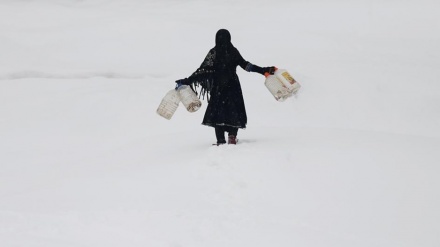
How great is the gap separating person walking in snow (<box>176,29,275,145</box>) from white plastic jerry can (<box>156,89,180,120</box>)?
0.39ft

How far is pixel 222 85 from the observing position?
6680 mm

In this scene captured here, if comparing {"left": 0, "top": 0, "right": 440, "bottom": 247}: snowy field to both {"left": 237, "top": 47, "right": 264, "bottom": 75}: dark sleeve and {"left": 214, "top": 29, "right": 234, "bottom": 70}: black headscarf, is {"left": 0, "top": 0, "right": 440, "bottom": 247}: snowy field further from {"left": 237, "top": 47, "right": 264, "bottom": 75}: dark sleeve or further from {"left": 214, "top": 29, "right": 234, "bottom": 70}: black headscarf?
{"left": 214, "top": 29, "right": 234, "bottom": 70}: black headscarf

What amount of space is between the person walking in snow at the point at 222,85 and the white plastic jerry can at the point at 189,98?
0.06 meters

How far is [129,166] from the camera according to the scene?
6578 mm

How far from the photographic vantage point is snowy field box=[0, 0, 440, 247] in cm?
479

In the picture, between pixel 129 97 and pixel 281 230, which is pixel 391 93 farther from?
pixel 281 230

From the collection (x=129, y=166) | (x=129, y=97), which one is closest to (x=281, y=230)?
Answer: (x=129, y=166)

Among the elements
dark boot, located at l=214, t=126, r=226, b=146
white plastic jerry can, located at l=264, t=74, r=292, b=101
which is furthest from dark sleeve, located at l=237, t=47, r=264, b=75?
dark boot, located at l=214, t=126, r=226, b=146

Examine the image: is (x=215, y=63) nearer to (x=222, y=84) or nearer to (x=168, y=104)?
(x=222, y=84)

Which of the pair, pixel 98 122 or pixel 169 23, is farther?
pixel 169 23

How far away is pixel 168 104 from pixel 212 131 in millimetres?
2077

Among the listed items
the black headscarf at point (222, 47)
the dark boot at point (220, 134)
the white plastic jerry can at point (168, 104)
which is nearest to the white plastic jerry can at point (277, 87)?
the black headscarf at point (222, 47)

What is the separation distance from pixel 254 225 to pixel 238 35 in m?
8.94

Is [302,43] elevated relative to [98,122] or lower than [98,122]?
elevated
